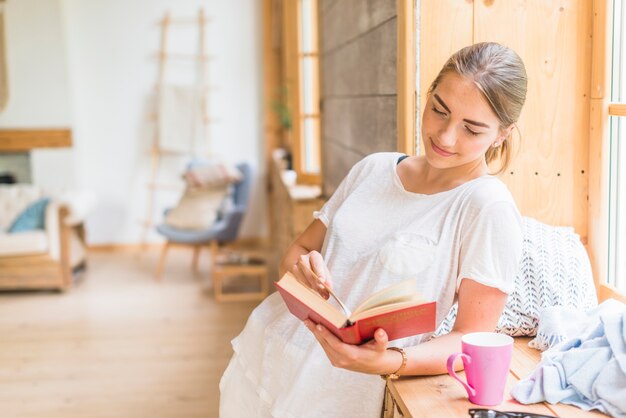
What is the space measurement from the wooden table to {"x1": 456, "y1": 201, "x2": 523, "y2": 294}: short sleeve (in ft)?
0.66

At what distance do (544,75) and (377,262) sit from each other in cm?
71

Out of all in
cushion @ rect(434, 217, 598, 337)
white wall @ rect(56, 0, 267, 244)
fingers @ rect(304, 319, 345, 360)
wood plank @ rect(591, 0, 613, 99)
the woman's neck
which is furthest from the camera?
white wall @ rect(56, 0, 267, 244)

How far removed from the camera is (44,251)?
5.31m

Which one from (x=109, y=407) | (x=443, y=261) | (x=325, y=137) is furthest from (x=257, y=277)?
(x=443, y=261)

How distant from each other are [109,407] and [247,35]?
4.11m

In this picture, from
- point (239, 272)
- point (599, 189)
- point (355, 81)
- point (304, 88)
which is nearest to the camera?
point (599, 189)

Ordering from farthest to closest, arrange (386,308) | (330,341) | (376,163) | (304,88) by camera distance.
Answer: (304,88)
(376,163)
(330,341)
(386,308)

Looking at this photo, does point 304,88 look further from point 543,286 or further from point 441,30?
point 543,286

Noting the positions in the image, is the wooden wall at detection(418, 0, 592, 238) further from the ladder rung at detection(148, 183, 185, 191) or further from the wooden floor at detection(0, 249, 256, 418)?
the ladder rung at detection(148, 183, 185, 191)

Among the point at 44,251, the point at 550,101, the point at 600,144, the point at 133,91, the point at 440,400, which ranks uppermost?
the point at 133,91

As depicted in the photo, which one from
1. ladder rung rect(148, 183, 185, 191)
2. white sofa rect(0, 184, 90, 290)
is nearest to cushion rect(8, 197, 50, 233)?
white sofa rect(0, 184, 90, 290)

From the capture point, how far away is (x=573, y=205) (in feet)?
6.59

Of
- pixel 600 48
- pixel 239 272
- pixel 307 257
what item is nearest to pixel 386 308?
pixel 307 257

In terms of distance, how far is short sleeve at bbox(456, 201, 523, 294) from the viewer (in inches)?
58.1
